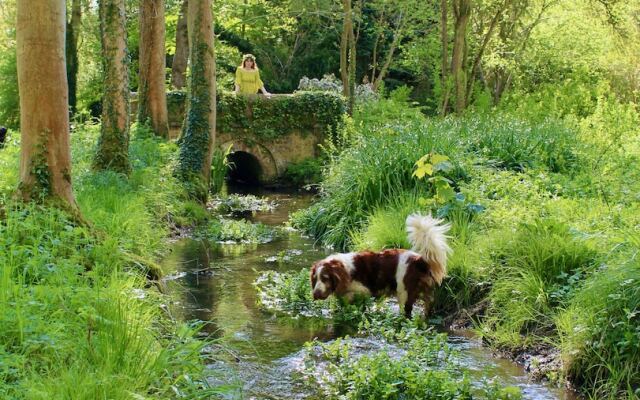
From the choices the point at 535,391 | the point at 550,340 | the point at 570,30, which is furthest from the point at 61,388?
the point at 570,30

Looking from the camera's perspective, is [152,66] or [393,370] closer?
[393,370]

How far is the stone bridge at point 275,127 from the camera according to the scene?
2200 cm

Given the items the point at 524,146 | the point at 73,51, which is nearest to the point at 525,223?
the point at 524,146

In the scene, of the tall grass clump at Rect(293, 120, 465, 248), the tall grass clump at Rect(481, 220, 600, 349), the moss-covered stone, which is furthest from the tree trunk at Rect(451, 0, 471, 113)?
the tall grass clump at Rect(481, 220, 600, 349)

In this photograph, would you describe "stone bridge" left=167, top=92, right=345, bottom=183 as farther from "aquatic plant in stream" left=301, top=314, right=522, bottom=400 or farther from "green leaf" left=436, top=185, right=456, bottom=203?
"aquatic plant in stream" left=301, top=314, right=522, bottom=400

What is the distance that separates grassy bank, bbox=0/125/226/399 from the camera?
396cm

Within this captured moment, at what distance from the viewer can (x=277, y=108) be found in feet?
74.1

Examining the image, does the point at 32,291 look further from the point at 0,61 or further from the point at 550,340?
the point at 0,61

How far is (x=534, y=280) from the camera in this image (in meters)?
6.86

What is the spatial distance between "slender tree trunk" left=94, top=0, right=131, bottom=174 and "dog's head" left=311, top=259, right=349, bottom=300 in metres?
5.64

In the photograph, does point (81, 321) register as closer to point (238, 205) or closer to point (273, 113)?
point (238, 205)

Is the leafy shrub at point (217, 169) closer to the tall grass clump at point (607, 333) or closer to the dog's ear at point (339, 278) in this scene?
the dog's ear at point (339, 278)

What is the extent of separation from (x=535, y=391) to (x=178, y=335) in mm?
2839

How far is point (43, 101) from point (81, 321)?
2945 mm
